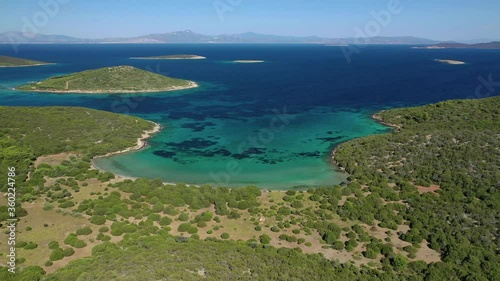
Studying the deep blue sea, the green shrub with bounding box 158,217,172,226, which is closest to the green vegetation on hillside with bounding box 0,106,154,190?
the deep blue sea

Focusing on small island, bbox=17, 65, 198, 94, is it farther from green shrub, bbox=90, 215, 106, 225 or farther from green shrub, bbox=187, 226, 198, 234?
green shrub, bbox=187, 226, 198, 234

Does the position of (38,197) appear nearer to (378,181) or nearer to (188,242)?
(188,242)

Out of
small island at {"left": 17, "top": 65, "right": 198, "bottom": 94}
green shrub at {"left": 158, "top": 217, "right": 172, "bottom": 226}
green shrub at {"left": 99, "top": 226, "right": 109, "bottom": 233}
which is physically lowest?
green shrub at {"left": 158, "top": 217, "right": 172, "bottom": 226}

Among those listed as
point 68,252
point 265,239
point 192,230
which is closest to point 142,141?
point 192,230

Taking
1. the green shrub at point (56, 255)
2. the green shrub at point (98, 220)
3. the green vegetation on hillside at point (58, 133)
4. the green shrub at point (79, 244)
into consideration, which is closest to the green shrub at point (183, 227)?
the green shrub at point (98, 220)

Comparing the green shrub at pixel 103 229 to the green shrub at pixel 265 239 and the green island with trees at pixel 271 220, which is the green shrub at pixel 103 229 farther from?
the green shrub at pixel 265 239

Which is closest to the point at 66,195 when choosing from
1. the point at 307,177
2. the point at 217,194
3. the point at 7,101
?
the point at 217,194

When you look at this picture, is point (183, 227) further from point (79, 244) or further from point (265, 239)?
point (79, 244)
